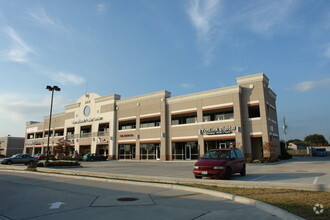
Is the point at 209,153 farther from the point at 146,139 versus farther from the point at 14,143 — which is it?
the point at 14,143

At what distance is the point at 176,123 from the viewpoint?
4344 centimetres

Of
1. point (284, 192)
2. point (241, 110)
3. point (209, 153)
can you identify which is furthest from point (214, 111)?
point (284, 192)

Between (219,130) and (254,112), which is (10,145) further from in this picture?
(254,112)

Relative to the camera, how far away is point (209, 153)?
15586 mm

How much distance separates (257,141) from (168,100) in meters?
16.3

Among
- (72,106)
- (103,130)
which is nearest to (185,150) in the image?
(103,130)

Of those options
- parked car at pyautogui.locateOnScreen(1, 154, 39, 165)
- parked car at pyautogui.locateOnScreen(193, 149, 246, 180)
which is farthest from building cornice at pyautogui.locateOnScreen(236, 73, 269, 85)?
parked car at pyautogui.locateOnScreen(1, 154, 39, 165)

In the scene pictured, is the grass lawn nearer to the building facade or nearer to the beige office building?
the beige office building

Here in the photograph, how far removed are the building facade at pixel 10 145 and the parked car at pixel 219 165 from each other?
296 feet

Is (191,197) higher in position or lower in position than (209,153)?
lower

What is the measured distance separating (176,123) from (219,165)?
98.7ft

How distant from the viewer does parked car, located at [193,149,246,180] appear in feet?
43.8

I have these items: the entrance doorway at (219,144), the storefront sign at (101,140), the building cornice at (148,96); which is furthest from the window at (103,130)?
the entrance doorway at (219,144)

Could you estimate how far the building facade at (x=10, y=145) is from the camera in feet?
285
